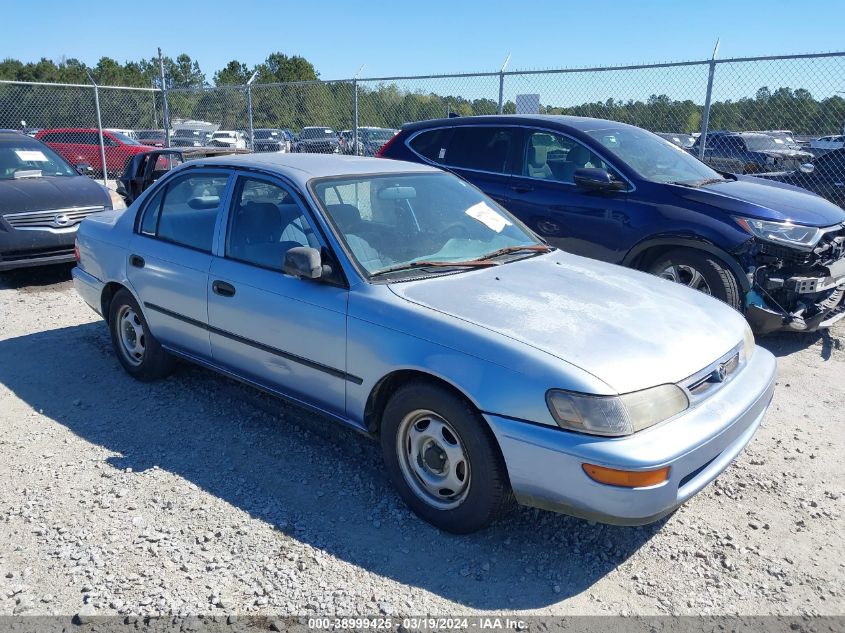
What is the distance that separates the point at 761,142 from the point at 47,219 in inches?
414

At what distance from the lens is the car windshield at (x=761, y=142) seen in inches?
438

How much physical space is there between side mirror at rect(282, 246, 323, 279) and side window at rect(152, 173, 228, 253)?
97 centimetres

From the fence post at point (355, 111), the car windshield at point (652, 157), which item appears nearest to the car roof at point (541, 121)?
the car windshield at point (652, 157)

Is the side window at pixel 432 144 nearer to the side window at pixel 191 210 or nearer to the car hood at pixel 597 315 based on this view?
the side window at pixel 191 210

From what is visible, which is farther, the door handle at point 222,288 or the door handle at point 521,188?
the door handle at point 521,188

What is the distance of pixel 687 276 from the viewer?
587 centimetres

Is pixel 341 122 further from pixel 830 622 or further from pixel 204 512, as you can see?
pixel 830 622

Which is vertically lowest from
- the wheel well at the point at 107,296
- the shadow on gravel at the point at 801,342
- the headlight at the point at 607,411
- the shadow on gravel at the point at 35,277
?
the shadow on gravel at the point at 35,277

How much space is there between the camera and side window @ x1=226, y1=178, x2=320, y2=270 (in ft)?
12.7

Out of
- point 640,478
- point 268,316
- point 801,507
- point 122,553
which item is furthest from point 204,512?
point 801,507

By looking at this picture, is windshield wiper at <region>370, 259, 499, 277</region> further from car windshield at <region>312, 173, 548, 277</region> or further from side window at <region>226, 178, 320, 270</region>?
side window at <region>226, 178, 320, 270</region>

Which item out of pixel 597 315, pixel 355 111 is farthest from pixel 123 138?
pixel 597 315

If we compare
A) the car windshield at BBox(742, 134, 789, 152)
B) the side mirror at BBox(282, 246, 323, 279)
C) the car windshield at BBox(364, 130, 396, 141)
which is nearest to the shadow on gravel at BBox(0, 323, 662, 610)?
the side mirror at BBox(282, 246, 323, 279)

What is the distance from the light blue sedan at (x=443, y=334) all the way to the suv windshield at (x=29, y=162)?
4.67m
